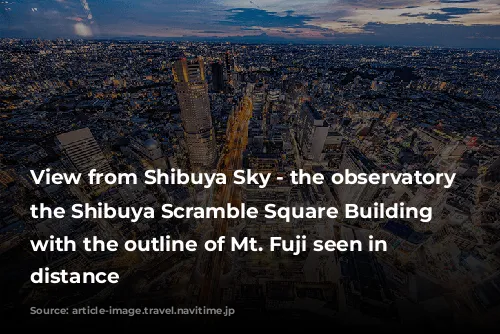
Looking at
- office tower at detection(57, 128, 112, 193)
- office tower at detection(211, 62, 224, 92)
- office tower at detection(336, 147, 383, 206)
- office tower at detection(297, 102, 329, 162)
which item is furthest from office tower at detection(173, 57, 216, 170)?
office tower at detection(211, 62, 224, 92)

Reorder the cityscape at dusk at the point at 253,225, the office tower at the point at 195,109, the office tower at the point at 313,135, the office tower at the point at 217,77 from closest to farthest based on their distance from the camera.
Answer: the cityscape at dusk at the point at 253,225, the office tower at the point at 195,109, the office tower at the point at 313,135, the office tower at the point at 217,77

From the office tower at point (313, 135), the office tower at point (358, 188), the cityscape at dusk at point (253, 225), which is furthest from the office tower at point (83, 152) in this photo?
the office tower at point (358, 188)

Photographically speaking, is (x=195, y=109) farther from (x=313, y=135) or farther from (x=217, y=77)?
(x=217, y=77)

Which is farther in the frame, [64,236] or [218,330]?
[64,236]

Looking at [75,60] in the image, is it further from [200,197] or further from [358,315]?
[358,315]

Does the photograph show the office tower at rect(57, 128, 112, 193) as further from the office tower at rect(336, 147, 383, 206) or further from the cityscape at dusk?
the office tower at rect(336, 147, 383, 206)

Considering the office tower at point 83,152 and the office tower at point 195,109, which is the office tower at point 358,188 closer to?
the office tower at point 195,109

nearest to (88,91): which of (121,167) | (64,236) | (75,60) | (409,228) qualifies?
(121,167)
